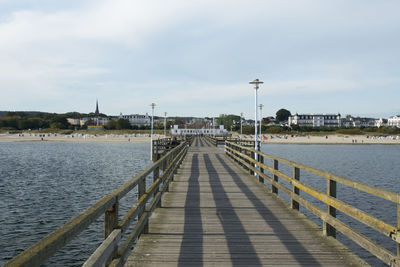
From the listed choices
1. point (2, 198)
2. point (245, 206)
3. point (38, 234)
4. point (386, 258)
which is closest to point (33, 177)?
point (2, 198)

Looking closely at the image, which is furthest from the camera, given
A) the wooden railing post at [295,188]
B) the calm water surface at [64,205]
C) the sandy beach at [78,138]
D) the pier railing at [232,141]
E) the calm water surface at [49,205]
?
the sandy beach at [78,138]

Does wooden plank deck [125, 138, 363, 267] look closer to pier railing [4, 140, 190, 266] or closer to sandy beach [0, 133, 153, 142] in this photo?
pier railing [4, 140, 190, 266]

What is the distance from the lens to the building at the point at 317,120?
188 metres

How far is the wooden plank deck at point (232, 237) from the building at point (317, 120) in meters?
188

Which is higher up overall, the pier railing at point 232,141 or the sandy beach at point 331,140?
the pier railing at point 232,141

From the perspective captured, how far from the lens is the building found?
618 feet

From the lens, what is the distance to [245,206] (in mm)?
7926

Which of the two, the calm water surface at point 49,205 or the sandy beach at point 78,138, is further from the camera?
the sandy beach at point 78,138

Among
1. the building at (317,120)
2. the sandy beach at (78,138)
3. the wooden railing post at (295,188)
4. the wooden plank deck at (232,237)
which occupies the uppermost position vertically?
the building at (317,120)

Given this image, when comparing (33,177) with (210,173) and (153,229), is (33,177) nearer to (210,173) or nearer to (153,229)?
(210,173)

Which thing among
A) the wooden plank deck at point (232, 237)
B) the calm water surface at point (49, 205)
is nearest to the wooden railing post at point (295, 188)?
the wooden plank deck at point (232, 237)

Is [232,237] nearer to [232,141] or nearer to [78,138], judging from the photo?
[232,141]

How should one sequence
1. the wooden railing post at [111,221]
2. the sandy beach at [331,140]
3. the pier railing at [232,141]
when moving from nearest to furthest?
the wooden railing post at [111,221] < the pier railing at [232,141] < the sandy beach at [331,140]

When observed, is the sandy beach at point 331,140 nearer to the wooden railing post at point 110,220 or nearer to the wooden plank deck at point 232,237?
the wooden plank deck at point 232,237
